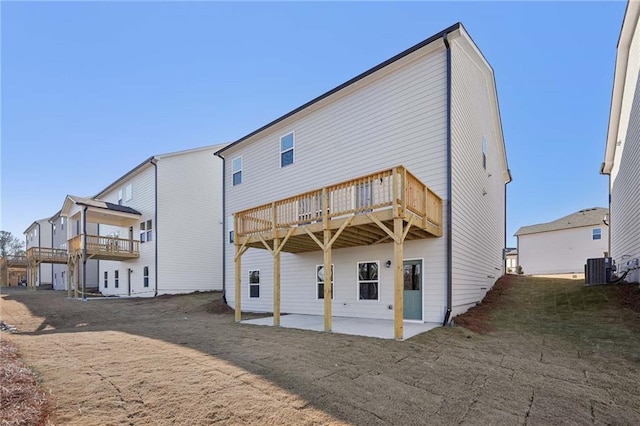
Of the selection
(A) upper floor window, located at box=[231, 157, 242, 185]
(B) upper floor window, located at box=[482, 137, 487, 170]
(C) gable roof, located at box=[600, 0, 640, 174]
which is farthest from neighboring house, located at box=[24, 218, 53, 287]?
(C) gable roof, located at box=[600, 0, 640, 174]

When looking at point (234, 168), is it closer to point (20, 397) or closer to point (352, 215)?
point (352, 215)

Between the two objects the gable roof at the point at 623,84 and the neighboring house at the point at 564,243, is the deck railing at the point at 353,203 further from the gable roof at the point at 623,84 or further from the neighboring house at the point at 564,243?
the neighboring house at the point at 564,243

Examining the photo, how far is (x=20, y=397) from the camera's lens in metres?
3.63

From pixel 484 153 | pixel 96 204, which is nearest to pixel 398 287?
pixel 484 153

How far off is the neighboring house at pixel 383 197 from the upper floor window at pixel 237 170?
123 centimetres

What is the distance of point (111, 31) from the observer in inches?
475

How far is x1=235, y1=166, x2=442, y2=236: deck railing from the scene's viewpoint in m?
7.50

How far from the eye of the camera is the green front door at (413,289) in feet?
30.8

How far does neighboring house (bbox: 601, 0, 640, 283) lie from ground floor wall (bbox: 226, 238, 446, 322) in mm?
6934

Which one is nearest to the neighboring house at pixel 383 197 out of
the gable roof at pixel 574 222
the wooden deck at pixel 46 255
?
the gable roof at pixel 574 222

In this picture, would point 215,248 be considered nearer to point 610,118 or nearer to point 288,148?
point 288,148

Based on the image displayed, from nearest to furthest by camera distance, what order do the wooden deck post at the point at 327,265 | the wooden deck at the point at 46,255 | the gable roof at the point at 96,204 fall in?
1. the wooden deck post at the point at 327,265
2. the gable roof at the point at 96,204
3. the wooden deck at the point at 46,255

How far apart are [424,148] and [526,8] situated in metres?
6.73

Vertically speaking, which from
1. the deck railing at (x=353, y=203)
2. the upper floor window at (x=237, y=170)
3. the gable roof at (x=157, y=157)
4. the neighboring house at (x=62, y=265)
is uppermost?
the gable roof at (x=157, y=157)
